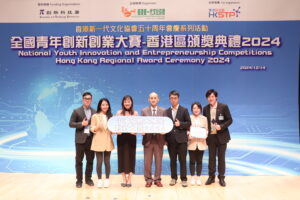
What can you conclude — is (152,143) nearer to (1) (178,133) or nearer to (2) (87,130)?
(1) (178,133)

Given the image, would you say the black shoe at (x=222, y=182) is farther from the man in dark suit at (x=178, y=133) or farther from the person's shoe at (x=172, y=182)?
the person's shoe at (x=172, y=182)

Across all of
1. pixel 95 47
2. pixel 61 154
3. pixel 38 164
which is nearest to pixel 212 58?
pixel 95 47

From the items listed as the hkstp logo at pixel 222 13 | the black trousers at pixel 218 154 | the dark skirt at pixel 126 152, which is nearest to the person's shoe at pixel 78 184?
the dark skirt at pixel 126 152

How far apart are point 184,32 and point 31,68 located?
2699 millimetres

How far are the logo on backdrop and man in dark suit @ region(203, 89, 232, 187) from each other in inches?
57.4

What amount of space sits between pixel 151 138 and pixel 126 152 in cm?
41

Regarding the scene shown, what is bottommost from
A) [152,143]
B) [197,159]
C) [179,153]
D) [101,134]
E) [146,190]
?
[146,190]

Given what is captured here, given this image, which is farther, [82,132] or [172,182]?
[172,182]

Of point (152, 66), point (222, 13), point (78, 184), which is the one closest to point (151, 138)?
point (78, 184)

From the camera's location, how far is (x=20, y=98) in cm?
624

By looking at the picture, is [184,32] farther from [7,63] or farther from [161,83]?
[7,63]

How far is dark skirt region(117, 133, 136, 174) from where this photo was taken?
5199 millimetres

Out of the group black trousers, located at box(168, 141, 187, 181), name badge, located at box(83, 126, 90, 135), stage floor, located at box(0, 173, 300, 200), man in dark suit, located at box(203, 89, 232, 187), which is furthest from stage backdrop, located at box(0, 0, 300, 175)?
name badge, located at box(83, 126, 90, 135)

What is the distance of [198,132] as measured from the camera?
17.3ft
